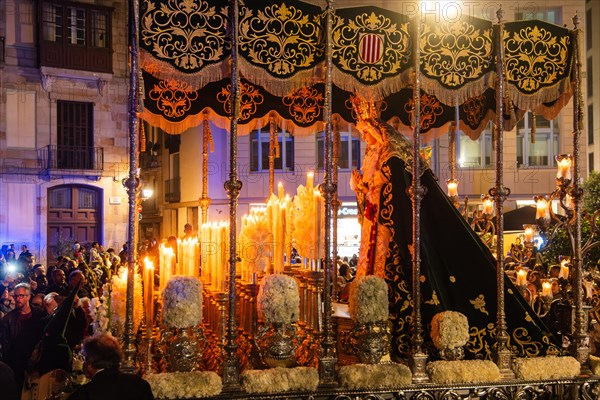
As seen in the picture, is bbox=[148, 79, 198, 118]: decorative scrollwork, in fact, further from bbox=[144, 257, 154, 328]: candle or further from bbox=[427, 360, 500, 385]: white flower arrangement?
bbox=[427, 360, 500, 385]: white flower arrangement

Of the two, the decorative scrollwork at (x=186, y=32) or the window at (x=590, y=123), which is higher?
the window at (x=590, y=123)

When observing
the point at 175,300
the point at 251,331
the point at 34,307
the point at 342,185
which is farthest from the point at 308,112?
the point at 342,185

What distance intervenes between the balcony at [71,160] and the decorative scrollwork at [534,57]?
69.0ft

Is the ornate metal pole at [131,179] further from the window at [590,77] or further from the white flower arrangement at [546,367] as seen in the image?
the window at [590,77]

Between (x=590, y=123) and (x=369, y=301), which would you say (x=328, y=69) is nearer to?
(x=369, y=301)

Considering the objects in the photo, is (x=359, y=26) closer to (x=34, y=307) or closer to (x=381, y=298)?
(x=381, y=298)

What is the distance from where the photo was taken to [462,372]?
6.33 meters

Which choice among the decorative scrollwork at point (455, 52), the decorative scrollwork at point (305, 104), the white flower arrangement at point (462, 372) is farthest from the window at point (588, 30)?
the white flower arrangement at point (462, 372)

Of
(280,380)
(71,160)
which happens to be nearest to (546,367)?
(280,380)

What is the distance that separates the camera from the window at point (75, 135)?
83.7 feet

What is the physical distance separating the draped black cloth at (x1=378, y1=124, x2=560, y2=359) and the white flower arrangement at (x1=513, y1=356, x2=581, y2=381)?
144 mm

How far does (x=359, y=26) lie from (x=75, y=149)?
69.2ft

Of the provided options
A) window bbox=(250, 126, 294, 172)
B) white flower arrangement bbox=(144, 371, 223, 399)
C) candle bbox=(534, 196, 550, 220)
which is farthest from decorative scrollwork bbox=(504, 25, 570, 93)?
window bbox=(250, 126, 294, 172)

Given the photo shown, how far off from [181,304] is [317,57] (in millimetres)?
2530
